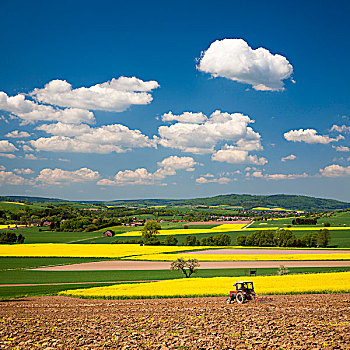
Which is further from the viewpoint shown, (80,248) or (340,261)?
(80,248)

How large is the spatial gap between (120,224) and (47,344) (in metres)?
148

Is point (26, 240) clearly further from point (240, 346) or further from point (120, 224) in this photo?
point (240, 346)

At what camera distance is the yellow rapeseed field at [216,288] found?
3262 cm

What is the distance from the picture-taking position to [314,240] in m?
93.0

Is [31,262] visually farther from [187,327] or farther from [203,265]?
[187,327]

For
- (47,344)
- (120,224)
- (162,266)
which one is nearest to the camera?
(47,344)

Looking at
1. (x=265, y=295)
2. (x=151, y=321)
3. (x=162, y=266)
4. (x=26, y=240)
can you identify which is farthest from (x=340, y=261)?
(x=26, y=240)

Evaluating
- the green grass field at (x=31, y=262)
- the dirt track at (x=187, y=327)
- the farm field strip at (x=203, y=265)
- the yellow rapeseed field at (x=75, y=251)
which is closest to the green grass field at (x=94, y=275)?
the farm field strip at (x=203, y=265)

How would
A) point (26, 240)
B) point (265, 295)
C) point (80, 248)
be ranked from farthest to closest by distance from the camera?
point (26, 240) → point (80, 248) → point (265, 295)

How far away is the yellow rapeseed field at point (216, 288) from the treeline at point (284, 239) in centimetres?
5359

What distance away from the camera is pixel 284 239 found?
309 feet

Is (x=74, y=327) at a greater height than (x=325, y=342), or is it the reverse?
(x=325, y=342)

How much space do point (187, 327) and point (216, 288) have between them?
17282 millimetres

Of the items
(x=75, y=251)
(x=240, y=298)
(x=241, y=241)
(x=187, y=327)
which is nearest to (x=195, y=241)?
(x=241, y=241)
